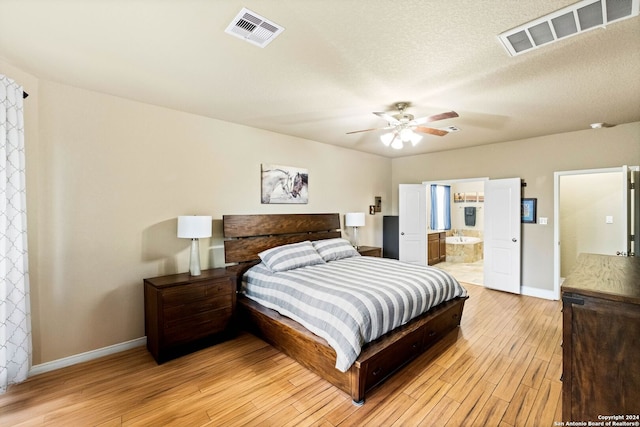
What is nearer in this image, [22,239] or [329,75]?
[22,239]

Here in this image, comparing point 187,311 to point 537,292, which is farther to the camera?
point 537,292

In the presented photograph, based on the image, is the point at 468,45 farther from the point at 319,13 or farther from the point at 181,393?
the point at 181,393

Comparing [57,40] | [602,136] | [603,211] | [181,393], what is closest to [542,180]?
[602,136]

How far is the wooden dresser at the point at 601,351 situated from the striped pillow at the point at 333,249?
2964 millimetres

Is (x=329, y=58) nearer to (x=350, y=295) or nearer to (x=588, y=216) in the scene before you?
(x=350, y=295)

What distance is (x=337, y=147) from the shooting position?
538 centimetres

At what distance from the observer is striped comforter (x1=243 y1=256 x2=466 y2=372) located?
2.30 meters

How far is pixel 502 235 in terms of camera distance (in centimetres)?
505

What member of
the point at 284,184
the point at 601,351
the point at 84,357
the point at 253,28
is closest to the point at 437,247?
the point at 284,184

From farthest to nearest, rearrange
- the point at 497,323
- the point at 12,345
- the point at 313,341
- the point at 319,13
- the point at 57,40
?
the point at 497,323 < the point at 313,341 < the point at 12,345 < the point at 57,40 < the point at 319,13

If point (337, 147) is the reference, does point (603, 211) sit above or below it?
below

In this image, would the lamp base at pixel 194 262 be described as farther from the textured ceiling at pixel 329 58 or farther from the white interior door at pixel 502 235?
the white interior door at pixel 502 235

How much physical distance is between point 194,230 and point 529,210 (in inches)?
207

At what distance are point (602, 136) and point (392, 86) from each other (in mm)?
3724
